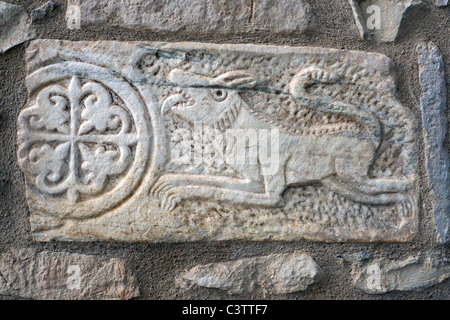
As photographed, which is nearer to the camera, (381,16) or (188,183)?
(188,183)

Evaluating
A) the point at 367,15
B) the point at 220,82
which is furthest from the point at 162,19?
A: the point at 367,15

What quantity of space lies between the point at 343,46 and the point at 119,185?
1006 mm

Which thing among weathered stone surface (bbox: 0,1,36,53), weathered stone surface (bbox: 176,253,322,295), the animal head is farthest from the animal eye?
weathered stone surface (bbox: 0,1,36,53)

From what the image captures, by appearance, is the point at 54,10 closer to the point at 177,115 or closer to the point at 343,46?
the point at 177,115

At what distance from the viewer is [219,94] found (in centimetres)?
150

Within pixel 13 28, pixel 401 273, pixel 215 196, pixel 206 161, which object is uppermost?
pixel 13 28

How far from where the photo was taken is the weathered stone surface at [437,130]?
1537 mm

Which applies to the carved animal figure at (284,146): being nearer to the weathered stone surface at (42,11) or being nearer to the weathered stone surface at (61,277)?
the weathered stone surface at (61,277)

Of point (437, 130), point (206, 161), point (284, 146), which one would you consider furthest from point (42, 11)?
point (437, 130)

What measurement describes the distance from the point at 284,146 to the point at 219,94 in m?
0.31

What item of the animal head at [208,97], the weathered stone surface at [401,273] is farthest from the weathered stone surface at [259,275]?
the animal head at [208,97]

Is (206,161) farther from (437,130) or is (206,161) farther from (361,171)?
(437,130)

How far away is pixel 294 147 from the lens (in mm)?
1498

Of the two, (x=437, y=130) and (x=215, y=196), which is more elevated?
(x=437, y=130)
